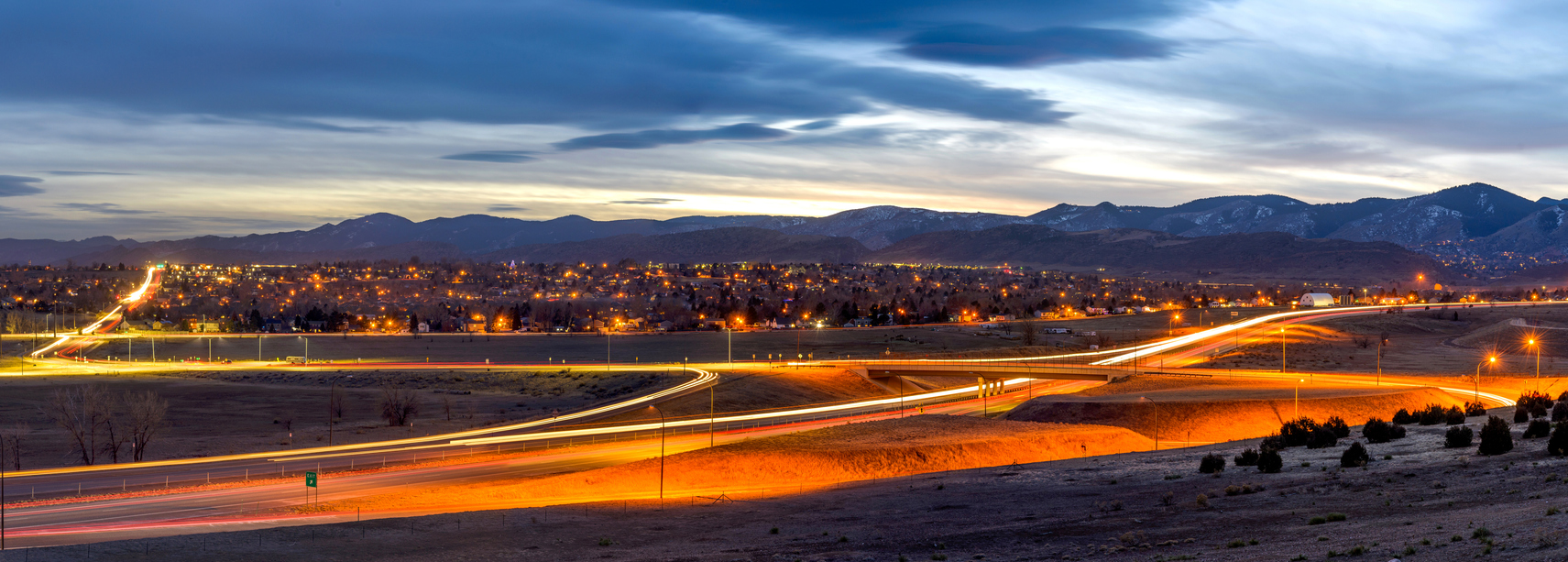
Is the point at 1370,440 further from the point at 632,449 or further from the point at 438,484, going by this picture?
the point at 438,484

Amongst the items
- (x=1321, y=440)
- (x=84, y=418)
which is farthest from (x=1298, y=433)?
(x=84, y=418)

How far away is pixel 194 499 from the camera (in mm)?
40625

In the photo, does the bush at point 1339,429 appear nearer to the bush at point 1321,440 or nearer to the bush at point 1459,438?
the bush at point 1321,440

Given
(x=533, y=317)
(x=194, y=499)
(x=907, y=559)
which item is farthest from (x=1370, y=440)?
(x=533, y=317)

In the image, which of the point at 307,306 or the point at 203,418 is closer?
the point at 203,418

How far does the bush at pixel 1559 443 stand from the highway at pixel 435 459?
105 ft

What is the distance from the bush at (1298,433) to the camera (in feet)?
153

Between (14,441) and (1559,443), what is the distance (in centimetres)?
6607

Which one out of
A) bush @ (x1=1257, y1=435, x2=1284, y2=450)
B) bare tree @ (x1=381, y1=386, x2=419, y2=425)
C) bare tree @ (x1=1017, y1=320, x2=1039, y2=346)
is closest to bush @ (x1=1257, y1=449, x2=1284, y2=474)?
bush @ (x1=1257, y1=435, x2=1284, y2=450)

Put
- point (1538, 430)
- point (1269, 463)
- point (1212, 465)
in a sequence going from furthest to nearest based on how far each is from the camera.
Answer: point (1212, 465) → point (1538, 430) → point (1269, 463)

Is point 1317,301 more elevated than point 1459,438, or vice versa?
point 1317,301

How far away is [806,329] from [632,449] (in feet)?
281

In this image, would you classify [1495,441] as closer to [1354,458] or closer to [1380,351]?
[1354,458]

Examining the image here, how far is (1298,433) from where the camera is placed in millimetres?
47906
